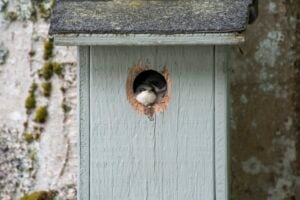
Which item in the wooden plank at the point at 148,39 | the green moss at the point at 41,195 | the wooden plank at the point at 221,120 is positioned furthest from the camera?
the green moss at the point at 41,195

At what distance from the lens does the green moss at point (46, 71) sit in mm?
2619

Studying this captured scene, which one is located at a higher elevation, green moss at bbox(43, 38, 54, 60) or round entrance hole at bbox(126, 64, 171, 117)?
green moss at bbox(43, 38, 54, 60)

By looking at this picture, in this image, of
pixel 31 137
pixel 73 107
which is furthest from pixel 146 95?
pixel 31 137

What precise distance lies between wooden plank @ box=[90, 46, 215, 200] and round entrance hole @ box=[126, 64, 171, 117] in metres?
0.02

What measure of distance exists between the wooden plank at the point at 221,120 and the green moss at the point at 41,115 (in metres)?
0.95

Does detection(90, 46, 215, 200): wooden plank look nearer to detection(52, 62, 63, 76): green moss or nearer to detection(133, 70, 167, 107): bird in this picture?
detection(133, 70, 167, 107): bird

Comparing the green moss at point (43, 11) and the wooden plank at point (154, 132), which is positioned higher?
the green moss at point (43, 11)

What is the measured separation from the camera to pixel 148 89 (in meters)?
1.86

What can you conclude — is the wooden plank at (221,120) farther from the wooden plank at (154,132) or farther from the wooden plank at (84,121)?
the wooden plank at (84,121)

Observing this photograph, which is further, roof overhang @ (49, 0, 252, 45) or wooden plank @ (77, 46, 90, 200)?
wooden plank @ (77, 46, 90, 200)

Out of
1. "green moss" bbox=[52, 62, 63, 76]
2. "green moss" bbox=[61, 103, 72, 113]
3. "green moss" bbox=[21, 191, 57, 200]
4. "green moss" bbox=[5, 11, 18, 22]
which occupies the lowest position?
"green moss" bbox=[21, 191, 57, 200]

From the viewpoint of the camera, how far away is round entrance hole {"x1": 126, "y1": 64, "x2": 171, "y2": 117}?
1.86m

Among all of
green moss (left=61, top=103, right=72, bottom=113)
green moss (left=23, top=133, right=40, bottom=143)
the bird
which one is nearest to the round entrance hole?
the bird

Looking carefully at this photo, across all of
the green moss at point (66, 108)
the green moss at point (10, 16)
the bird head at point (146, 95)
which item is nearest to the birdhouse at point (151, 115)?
the bird head at point (146, 95)
